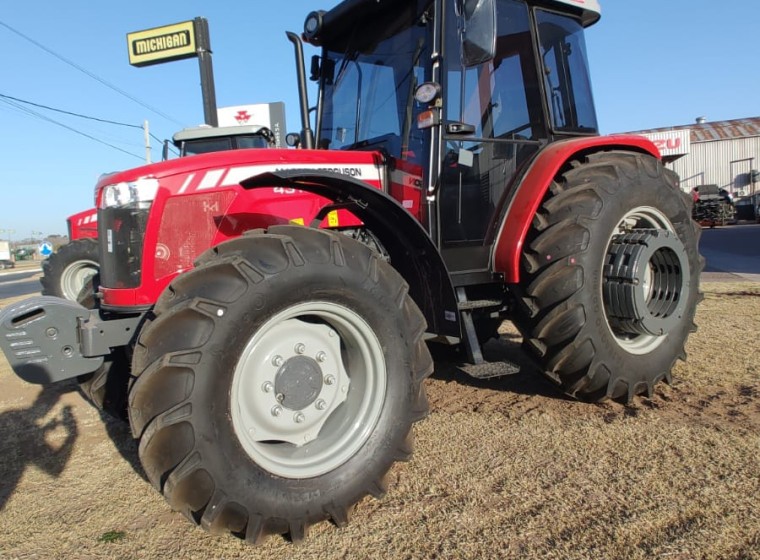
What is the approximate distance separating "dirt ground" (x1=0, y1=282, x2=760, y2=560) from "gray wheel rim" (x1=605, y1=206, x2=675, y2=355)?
37 centimetres

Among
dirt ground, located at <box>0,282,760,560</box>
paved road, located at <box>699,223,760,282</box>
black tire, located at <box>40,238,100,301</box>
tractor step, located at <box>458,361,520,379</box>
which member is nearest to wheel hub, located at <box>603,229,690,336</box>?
dirt ground, located at <box>0,282,760,560</box>

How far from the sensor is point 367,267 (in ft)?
7.37

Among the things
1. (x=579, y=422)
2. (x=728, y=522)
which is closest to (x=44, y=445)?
(x=579, y=422)

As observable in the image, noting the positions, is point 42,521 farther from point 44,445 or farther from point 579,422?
point 579,422

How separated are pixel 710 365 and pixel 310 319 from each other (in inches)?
132

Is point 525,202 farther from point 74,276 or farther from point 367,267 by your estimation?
point 74,276

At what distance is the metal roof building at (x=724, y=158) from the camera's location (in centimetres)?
3278

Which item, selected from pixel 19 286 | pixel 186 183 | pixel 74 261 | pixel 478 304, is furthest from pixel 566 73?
pixel 19 286

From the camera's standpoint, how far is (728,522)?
2006 mm

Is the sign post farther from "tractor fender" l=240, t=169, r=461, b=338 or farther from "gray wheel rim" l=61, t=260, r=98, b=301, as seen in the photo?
"tractor fender" l=240, t=169, r=461, b=338

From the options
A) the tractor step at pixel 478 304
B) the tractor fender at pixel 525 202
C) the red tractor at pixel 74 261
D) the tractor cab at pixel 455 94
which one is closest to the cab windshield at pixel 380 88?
the tractor cab at pixel 455 94

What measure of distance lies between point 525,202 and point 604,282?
0.69 meters

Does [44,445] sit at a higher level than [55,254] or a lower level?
lower

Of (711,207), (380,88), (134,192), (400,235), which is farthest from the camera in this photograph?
(711,207)
